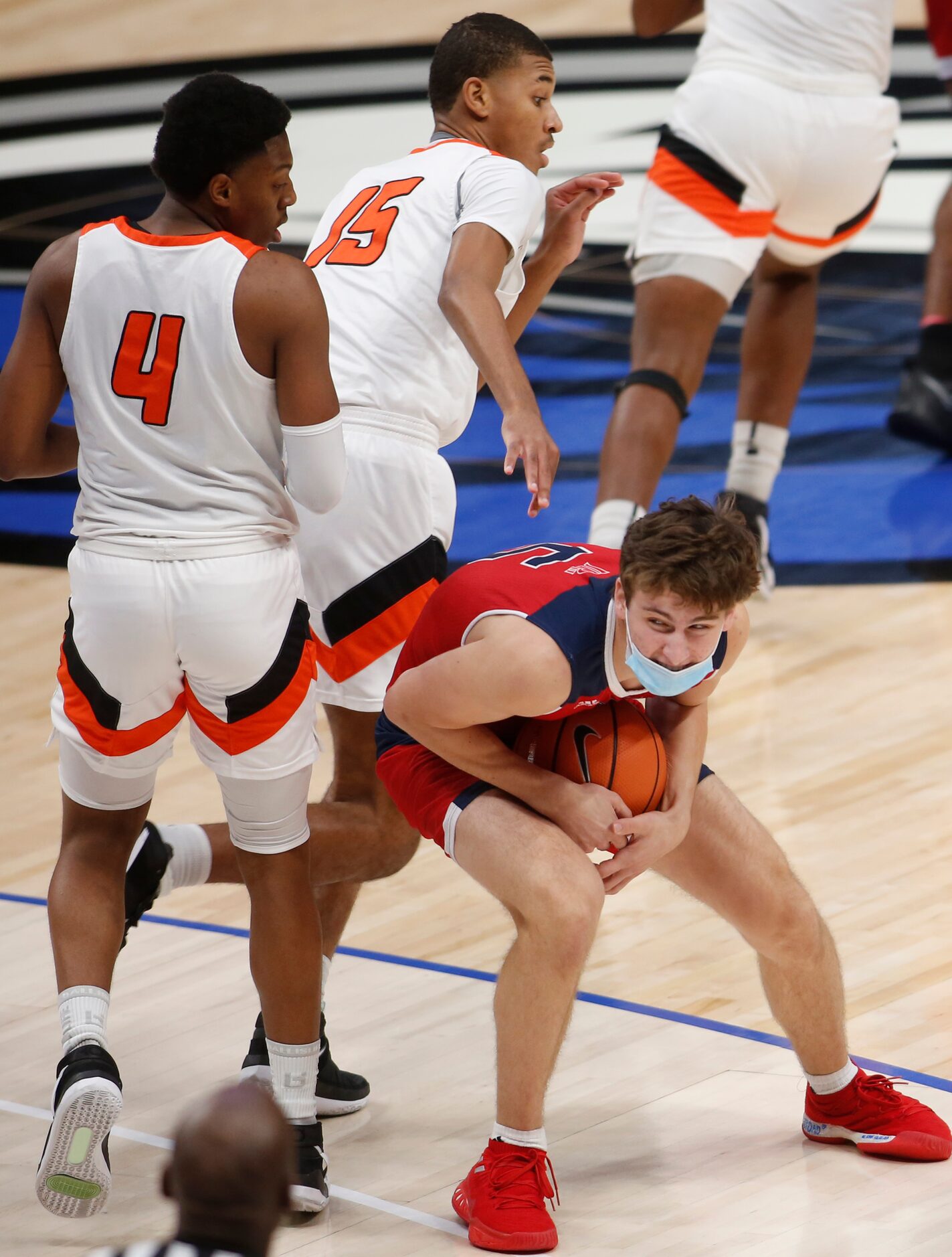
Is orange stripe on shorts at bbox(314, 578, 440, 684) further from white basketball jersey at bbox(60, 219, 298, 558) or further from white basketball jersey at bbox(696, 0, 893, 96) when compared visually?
white basketball jersey at bbox(696, 0, 893, 96)

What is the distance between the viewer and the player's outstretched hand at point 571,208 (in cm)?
391

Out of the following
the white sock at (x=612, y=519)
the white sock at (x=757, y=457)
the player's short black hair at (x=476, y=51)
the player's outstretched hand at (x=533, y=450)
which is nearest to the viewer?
the player's outstretched hand at (x=533, y=450)

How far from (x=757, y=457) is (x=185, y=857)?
3069mm

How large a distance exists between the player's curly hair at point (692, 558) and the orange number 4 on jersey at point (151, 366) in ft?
2.48

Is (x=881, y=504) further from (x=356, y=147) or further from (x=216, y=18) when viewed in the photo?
(x=216, y=18)

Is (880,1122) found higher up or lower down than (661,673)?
lower down

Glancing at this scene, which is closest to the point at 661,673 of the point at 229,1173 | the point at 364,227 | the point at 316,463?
the point at 316,463

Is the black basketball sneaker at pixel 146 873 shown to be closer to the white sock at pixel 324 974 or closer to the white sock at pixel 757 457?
the white sock at pixel 324 974

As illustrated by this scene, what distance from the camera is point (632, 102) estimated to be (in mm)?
11211

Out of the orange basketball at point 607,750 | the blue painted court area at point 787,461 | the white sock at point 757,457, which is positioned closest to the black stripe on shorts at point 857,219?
the white sock at point 757,457

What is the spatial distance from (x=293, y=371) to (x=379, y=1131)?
1425 millimetres

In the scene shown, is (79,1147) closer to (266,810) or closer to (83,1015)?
(83,1015)

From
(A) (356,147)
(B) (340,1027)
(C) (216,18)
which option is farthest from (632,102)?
(B) (340,1027)

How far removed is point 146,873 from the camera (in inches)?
150
